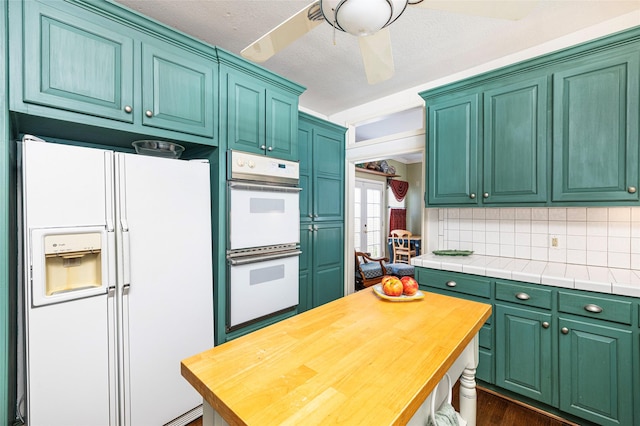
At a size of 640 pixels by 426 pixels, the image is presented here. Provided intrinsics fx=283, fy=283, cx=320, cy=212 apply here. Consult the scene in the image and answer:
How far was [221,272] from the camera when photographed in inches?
77.2

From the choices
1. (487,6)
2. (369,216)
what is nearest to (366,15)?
(487,6)

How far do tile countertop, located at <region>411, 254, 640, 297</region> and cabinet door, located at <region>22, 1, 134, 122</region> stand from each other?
2385mm

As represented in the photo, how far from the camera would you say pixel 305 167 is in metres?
2.96

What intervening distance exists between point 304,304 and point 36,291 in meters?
2.07

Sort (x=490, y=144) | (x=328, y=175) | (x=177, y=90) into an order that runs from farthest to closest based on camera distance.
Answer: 1. (x=328, y=175)
2. (x=490, y=144)
3. (x=177, y=90)

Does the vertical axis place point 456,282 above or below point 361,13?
below

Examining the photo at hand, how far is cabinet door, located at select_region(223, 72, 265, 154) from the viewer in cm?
203

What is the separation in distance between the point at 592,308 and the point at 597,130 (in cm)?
112

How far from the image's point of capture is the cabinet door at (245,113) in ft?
6.65

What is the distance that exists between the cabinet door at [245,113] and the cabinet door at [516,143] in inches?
70.1

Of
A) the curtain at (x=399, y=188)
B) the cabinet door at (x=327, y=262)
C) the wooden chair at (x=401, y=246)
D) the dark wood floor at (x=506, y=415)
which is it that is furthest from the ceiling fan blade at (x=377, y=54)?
the curtain at (x=399, y=188)

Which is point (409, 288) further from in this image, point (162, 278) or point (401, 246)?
point (401, 246)

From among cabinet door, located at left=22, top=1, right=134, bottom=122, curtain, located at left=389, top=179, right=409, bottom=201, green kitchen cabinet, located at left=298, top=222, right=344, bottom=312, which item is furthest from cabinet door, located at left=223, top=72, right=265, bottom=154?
curtain, located at left=389, top=179, right=409, bottom=201

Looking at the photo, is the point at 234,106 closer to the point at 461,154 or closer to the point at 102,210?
the point at 102,210
